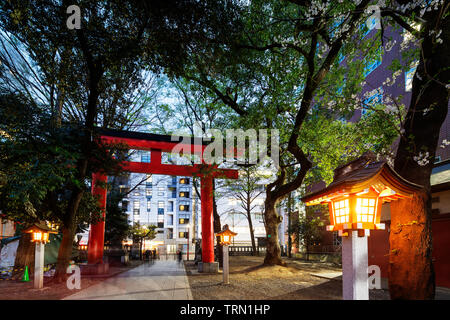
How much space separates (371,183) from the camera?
3975 mm

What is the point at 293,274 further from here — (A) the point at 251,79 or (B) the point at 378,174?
(B) the point at 378,174

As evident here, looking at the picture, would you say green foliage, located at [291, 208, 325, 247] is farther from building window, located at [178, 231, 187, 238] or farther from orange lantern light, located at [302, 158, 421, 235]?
building window, located at [178, 231, 187, 238]

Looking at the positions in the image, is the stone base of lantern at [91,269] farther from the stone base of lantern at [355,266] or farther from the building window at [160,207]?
the building window at [160,207]

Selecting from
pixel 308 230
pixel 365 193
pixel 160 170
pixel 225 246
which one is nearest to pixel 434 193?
pixel 225 246

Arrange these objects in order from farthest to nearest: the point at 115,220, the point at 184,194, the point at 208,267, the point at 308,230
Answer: the point at 184,194 < the point at 308,230 < the point at 115,220 < the point at 208,267

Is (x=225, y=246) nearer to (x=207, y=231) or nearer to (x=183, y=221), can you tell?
(x=207, y=231)

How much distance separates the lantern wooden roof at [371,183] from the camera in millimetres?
3957

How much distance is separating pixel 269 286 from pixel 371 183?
29.8 ft

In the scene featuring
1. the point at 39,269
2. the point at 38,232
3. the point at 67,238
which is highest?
the point at 38,232

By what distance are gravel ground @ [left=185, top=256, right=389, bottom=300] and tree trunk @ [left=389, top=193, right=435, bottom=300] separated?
15.3 feet

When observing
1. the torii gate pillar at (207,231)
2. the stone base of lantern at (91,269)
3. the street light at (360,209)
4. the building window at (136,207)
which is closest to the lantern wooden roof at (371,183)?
the street light at (360,209)

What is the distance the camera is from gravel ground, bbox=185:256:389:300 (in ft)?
31.8
